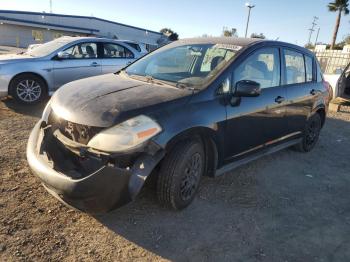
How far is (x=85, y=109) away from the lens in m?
3.14

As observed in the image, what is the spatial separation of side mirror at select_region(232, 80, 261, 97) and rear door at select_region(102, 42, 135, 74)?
16.5 ft

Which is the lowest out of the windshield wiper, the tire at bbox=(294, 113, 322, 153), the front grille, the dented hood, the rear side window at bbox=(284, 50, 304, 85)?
the tire at bbox=(294, 113, 322, 153)

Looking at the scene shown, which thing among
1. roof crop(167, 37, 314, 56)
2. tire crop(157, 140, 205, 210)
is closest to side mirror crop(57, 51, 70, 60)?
roof crop(167, 37, 314, 56)

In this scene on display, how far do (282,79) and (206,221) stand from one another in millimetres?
2363

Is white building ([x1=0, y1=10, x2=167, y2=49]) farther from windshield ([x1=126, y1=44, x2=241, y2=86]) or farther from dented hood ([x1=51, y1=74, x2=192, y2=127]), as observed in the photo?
dented hood ([x1=51, y1=74, x2=192, y2=127])

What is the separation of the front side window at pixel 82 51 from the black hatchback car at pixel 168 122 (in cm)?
381

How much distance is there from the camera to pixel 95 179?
9.28 feet

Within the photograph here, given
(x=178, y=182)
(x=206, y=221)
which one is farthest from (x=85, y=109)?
(x=206, y=221)

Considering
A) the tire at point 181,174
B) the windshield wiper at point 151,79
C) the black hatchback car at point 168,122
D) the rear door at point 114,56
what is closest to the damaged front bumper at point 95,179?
the black hatchback car at point 168,122

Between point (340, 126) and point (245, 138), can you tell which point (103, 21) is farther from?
point (245, 138)

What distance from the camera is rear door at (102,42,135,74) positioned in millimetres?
8555

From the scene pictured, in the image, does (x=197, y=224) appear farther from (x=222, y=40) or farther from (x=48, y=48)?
(x=48, y=48)

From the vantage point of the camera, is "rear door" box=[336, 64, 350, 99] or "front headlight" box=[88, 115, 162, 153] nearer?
"front headlight" box=[88, 115, 162, 153]

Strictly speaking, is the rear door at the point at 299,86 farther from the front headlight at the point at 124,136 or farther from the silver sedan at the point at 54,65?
the silver sedan at the point at 54,65
